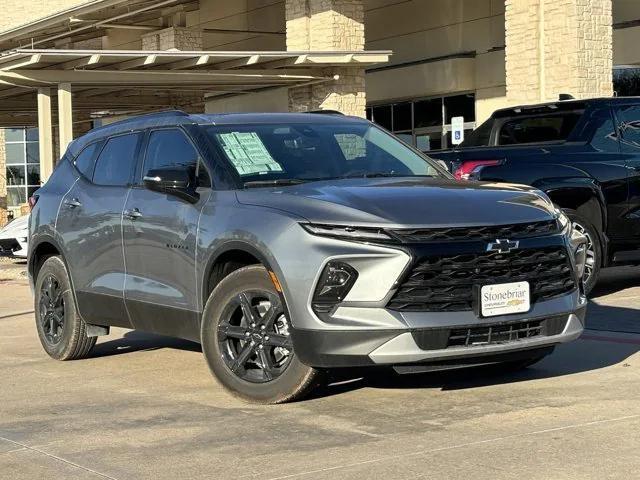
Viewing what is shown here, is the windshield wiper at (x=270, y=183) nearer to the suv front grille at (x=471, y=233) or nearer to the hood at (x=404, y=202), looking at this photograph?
the hood at (x=404, y=202)

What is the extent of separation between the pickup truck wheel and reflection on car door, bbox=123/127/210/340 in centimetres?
481

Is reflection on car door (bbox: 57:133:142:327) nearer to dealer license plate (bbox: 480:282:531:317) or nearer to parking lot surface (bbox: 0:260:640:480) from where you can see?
parking lot surface (bbox: 0:260:640:480)

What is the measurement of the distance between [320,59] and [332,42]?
52.0 inches

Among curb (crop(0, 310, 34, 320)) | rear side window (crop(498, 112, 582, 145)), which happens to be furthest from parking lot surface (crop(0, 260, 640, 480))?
curb (crop(0, 310, 34, 320))

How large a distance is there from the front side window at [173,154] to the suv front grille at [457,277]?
1.77 meters

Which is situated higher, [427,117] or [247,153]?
[427,117]

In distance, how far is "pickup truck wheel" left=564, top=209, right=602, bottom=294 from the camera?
11.7 m

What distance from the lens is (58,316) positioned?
31.6 ft

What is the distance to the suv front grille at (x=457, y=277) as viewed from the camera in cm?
673

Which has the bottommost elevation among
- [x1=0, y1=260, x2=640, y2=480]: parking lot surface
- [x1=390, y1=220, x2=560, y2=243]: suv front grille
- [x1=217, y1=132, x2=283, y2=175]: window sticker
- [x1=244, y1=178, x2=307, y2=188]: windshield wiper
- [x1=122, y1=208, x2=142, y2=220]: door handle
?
[x1=0, y1=260, x2=640, y2=480]: parking lot surface

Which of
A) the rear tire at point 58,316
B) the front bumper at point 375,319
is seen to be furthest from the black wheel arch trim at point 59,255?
the front bumper at point 375,319

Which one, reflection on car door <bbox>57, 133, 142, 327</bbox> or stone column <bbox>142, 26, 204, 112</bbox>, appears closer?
reflection on car door <bbox>57, 133, 142, 327</bbox>

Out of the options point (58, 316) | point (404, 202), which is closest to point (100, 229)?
point (58, 316)

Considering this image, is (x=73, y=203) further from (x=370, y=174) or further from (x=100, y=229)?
(x=370, y=174)
